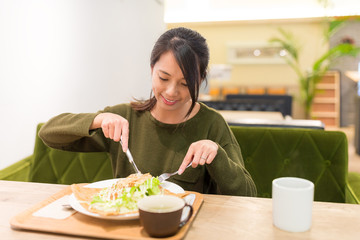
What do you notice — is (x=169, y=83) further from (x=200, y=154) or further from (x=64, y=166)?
(x=64, y=166)

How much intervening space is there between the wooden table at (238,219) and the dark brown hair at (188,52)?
406 millimetres

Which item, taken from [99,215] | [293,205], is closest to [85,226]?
[99,215]

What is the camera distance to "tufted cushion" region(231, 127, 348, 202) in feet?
5.28

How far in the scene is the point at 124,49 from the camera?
3.76 meters

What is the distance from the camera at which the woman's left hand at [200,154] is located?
3.27 ft

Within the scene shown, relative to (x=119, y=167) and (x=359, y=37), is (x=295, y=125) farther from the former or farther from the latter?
(x=359, y=37)

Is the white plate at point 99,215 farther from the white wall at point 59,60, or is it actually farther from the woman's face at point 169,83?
the white wall at point 59,60

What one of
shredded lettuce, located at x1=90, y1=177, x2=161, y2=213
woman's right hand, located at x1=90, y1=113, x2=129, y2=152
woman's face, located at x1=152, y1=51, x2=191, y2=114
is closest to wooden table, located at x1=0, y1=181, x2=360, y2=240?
shredded lettuce, located at x1=90, y1=177, x2=161, y2=213

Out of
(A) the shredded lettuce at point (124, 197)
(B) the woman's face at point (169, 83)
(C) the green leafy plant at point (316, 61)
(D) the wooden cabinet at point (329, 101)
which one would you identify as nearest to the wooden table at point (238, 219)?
(A) the shredded lettuce at point (124, 197)

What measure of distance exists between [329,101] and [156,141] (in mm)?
7725

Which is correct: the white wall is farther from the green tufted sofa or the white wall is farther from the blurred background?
the green tufted sofa

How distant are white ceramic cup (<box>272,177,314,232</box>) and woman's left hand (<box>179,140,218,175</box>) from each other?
26cm

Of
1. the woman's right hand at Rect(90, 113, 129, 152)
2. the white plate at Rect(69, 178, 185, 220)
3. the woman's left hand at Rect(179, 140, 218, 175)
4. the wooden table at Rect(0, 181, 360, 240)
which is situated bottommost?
the wooden table at Rect(0, 181, 360, 240)

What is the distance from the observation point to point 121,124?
1113 mm
